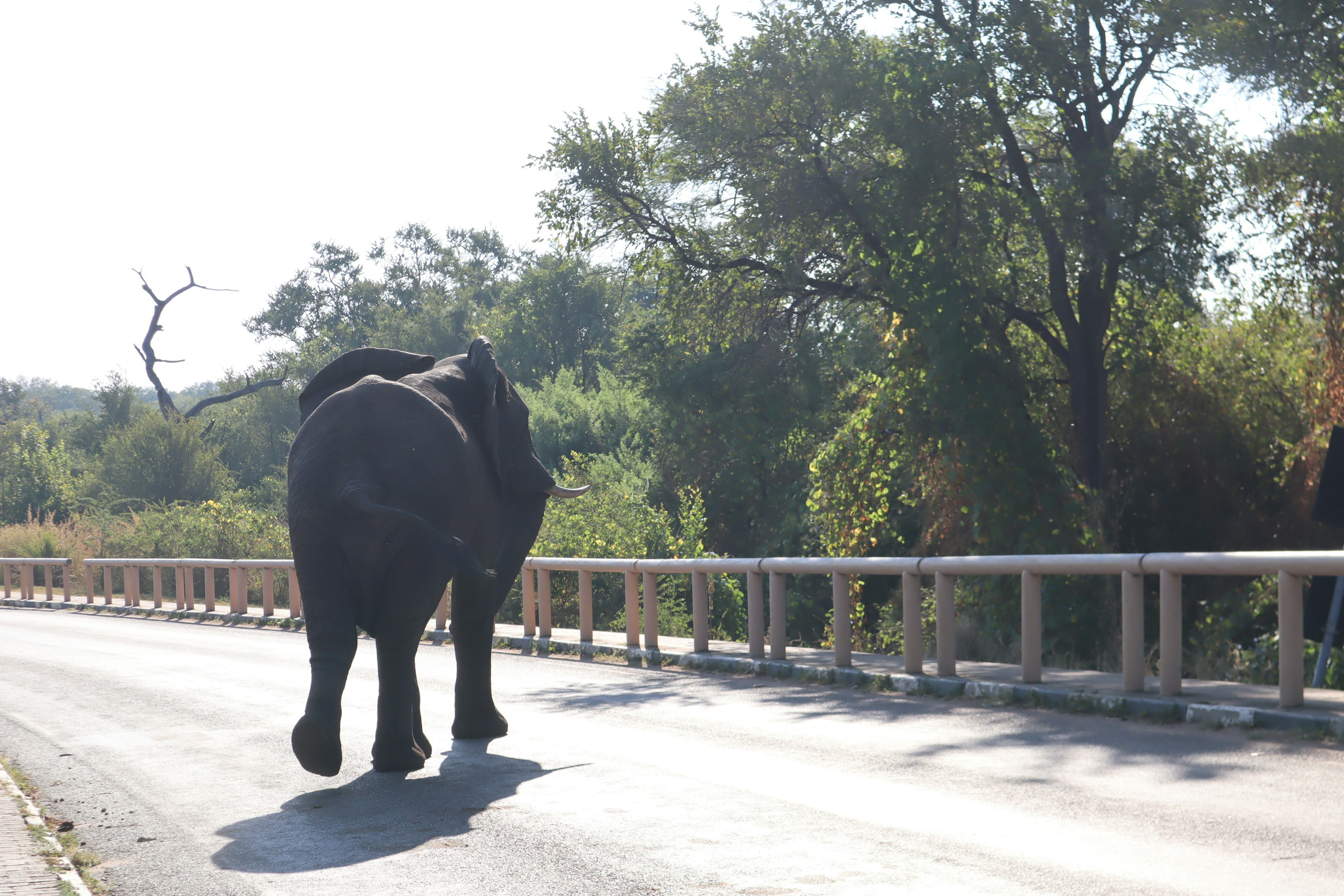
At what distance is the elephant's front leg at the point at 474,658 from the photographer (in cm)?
902

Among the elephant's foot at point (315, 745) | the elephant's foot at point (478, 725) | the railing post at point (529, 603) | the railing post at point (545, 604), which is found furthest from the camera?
the railing post at point (529, 603)

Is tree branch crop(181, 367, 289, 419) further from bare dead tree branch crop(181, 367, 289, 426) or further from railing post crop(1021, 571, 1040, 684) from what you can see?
railing post crop(1021, 571, 1040, 684)

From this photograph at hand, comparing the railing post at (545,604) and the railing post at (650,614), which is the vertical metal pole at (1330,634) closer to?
the railing post at (650,614)

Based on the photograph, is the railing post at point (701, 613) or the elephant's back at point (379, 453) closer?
the elephant's back at point (379, 453)

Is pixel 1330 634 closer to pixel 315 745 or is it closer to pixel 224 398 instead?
pixel 315 745

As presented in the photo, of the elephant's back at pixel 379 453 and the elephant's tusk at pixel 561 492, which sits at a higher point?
the elephant's back at pixel 379 453

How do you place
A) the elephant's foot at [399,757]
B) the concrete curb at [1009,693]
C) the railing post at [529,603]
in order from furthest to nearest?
the railing post at [529,603], the concrete curb at [1009,693], the elephant's foot at [399,757]

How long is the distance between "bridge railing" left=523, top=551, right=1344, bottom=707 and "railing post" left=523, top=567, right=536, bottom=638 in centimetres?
43

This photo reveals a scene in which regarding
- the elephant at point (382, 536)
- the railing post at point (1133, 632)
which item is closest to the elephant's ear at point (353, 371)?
the elephant at point (382, 536)

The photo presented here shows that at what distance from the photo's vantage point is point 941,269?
1584 centimetres

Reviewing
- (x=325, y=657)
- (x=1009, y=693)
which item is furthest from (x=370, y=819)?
(x=1009, y=693)

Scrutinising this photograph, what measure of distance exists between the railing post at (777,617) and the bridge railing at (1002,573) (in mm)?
12

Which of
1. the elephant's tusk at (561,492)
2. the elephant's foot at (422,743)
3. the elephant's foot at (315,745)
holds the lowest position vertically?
the elephant's foot at (422,743)

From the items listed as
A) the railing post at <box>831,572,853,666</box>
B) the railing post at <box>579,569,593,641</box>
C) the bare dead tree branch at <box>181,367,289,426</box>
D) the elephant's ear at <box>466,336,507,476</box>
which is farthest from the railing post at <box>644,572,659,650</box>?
the bare dead tree branch at <box>181,367,289,426</box>
